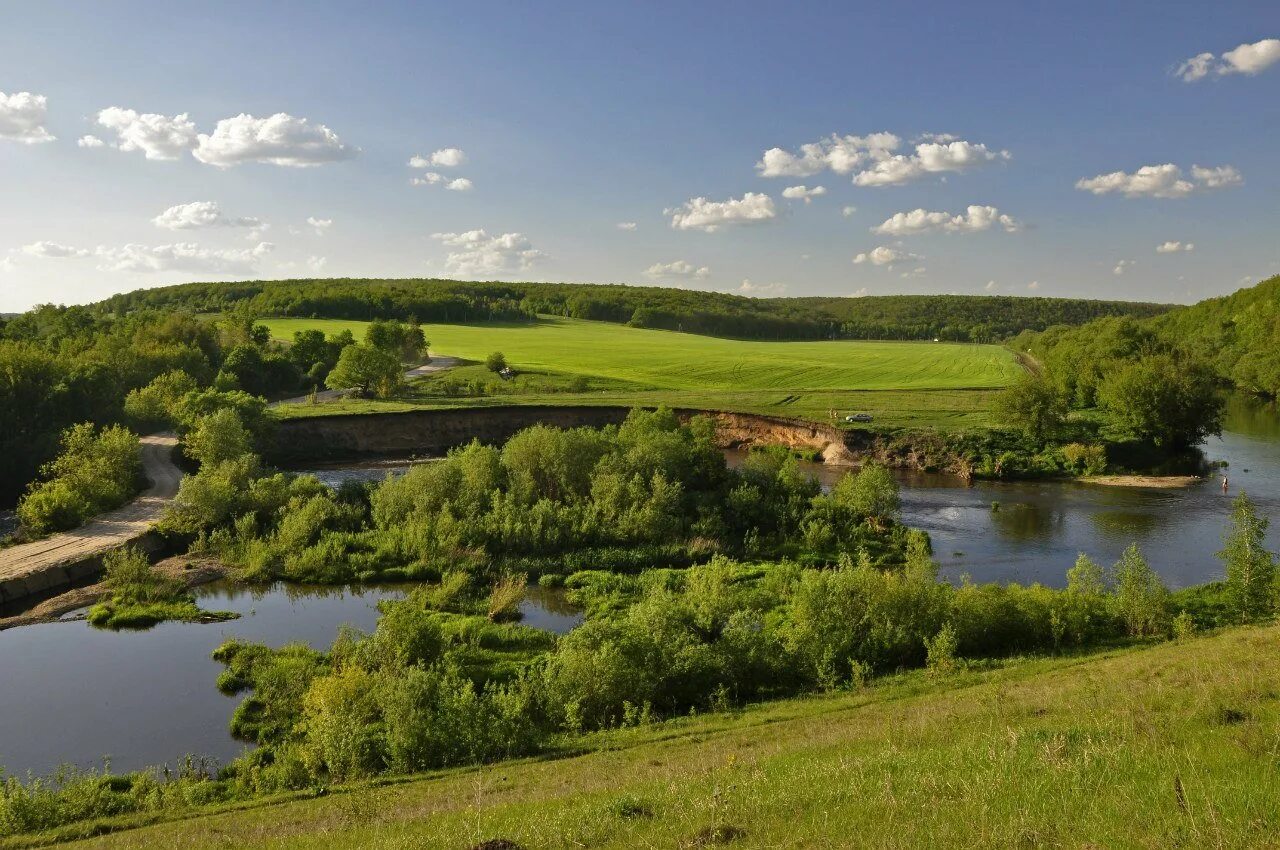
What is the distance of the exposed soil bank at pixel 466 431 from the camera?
206 feet

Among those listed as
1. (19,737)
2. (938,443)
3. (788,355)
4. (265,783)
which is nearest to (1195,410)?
(938,443)

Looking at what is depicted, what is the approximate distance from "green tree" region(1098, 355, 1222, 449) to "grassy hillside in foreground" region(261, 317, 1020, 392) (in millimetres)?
24135

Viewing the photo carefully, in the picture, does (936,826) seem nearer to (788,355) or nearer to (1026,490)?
(1026,490)

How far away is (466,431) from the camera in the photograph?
68.0m

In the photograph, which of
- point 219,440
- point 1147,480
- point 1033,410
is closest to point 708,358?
point 1033,410

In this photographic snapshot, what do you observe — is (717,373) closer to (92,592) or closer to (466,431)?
(466,431)

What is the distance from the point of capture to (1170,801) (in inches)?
341

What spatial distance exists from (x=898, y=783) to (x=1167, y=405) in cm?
6203

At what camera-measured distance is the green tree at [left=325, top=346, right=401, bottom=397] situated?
77312 mm

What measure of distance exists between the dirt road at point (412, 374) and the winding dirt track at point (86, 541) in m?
28.1

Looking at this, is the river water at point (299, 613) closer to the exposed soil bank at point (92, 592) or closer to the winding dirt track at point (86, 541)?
the exposed soil bank at point (92, 592)

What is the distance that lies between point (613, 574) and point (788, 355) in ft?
275

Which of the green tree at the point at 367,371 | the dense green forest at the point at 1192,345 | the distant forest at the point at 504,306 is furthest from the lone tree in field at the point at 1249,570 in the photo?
the distant forest at the point at 504,306

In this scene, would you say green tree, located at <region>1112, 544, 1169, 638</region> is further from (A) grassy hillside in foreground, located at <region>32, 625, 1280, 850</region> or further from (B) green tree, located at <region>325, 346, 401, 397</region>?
(B) green tree, located at <region>325, 346, 401, 397</region>
